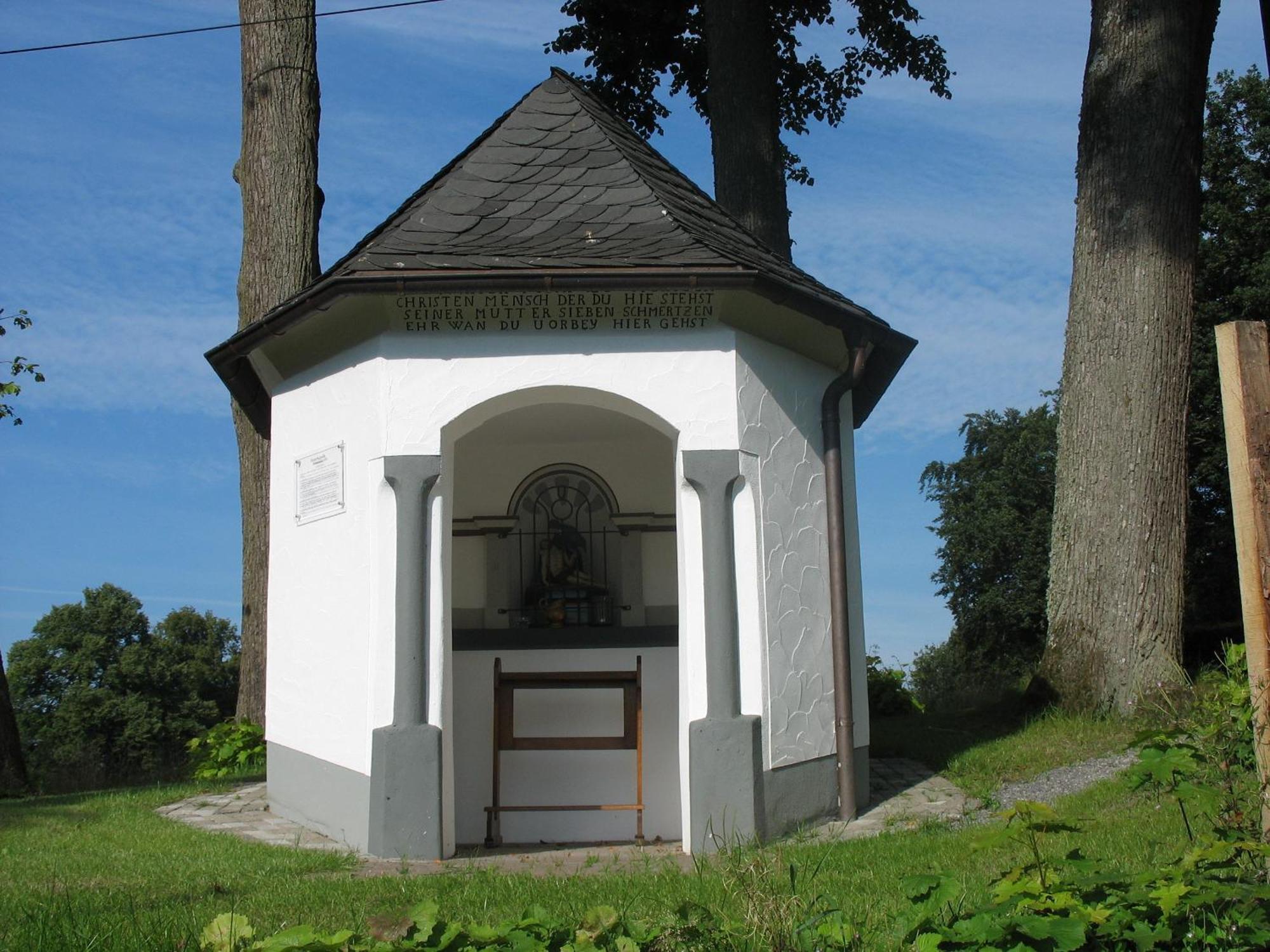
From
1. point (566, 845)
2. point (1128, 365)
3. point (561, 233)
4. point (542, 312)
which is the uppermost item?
point (561, 233)

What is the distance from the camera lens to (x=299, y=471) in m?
9.07

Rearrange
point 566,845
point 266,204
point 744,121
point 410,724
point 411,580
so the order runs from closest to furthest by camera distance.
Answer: point 410,724, point 411,580, point 566,845, point 266,204, point 744,121

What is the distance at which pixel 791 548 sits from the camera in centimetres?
847

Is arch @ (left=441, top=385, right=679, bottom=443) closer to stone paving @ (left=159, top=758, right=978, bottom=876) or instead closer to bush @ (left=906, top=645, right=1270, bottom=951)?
stone paving @ (left=159, top=758, right=978, bottom=876)

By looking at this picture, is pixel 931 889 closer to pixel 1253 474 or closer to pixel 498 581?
pixel 1253 474

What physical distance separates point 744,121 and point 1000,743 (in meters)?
8.00

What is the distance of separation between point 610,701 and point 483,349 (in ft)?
9.46

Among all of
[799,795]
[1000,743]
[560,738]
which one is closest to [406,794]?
[560,738]

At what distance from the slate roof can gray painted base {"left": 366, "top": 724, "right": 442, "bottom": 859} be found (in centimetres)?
269

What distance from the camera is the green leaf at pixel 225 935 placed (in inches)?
155

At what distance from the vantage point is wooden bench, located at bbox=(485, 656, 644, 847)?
9273 mm

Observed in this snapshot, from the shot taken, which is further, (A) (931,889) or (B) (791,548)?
(B) (791,548)

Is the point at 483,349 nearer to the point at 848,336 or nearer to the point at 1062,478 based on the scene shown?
the point at 848,336

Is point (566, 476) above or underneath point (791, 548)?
above
